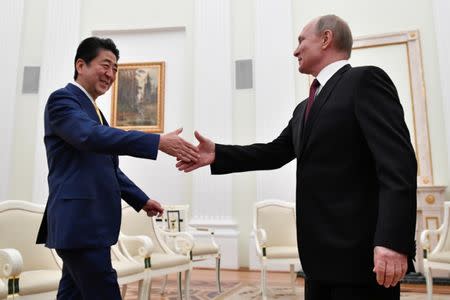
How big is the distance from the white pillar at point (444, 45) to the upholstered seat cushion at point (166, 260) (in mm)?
4561

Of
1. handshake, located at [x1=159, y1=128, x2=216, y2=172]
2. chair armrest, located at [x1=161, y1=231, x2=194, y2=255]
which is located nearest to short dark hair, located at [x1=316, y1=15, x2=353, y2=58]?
handshake, located at [x1=159, y1=128, x2=216, y2=172]

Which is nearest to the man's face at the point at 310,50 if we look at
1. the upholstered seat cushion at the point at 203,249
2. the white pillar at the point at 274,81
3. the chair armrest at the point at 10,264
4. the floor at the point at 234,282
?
the chair armrest at the point at 10,264

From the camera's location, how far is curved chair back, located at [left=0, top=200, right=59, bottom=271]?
2885 millimetres

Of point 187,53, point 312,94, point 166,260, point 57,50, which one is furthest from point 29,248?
point 57,50

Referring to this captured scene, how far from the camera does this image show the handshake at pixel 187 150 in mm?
1910

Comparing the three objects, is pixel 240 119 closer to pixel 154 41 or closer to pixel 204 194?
pixel 204 194

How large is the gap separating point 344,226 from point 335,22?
2.67 ft

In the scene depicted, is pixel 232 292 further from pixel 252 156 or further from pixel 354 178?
pixel 354 178

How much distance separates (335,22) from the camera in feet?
5.36

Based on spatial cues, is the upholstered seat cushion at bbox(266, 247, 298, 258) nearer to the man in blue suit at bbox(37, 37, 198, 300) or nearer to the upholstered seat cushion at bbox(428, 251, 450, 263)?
the upholstered seat cushion at bbox(428, 251, 450, 263)

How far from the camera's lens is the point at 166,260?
3660mm

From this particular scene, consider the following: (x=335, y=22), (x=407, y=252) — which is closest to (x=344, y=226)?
(x=407, y=252)

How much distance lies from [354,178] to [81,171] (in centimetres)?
108

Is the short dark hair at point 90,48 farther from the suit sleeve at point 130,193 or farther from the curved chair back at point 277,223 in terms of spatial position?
the curved chair back at point 277,223
